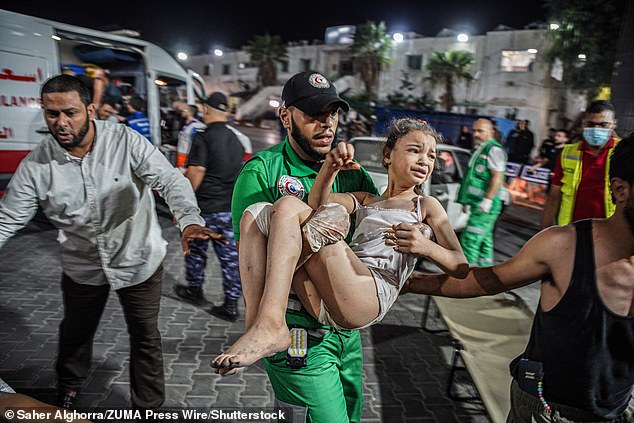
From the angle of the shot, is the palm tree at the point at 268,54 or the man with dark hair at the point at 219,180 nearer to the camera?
the man with dark hair at the point at 219,180

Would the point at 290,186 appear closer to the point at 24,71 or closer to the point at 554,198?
the point at 554,198

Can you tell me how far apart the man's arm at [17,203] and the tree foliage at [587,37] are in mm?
19086

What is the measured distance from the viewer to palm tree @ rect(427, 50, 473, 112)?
35969mm

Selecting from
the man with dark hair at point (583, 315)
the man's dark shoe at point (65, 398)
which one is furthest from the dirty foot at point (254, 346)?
the man's dark shoe at point (65, 398)

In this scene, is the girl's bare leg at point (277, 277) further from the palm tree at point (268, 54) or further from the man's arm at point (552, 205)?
the palm tree at point (268, 54)

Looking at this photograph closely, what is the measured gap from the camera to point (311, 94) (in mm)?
1976

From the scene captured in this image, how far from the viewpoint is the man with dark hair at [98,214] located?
2.48m

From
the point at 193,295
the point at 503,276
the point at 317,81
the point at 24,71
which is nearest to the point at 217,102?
the point at 193,295

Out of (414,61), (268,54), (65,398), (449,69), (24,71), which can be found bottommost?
(65,398)

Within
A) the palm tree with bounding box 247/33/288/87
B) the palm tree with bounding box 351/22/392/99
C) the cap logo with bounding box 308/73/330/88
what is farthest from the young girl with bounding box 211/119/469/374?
the palm tree with bounding box 247/33/288/87

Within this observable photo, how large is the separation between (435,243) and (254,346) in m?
0.95

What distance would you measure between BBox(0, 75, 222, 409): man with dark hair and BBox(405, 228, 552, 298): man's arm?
127 centimetres

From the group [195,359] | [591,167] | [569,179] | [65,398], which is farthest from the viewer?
[569,179]

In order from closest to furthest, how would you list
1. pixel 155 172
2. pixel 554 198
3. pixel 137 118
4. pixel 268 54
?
pixel 155 172, pixel 554 198, pixel 137 118, pixel 268 54
